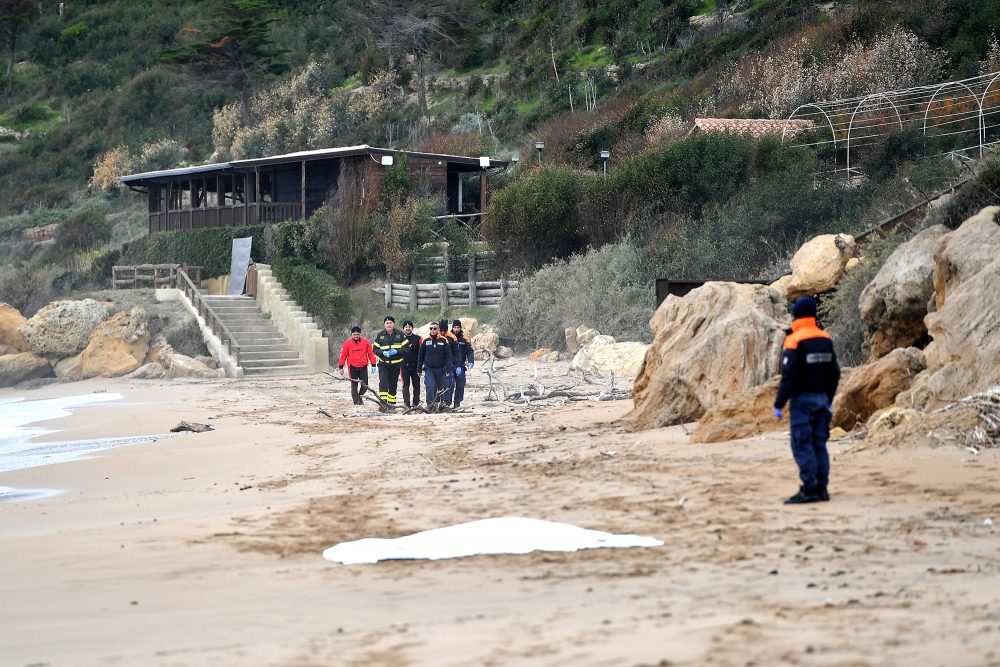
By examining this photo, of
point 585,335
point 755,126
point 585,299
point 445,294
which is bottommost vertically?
point 585,335

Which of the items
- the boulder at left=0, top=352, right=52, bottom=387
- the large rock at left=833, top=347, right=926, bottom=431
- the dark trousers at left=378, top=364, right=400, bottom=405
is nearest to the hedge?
the boulder at left=0, top=352, right=52, bottom=387

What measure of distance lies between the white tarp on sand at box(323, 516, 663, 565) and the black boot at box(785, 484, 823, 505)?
1389 mm

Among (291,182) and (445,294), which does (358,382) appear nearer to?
(445,294)

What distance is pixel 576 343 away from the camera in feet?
85.2

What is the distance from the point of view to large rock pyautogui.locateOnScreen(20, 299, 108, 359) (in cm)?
3022

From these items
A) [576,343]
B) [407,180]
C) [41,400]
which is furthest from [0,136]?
[576,343]

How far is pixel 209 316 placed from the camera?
1224 inches

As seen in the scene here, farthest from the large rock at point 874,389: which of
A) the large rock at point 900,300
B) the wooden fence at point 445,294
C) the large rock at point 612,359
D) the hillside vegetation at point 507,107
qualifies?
the wooden fence at point 445,294

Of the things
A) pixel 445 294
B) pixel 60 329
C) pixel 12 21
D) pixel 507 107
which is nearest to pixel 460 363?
pixel 445 294

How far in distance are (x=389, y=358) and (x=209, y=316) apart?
14824 mm

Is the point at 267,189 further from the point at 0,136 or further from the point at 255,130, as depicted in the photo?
the point at 0,136

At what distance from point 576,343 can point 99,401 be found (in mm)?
10106

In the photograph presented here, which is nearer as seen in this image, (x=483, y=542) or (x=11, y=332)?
(x=483, y=542)

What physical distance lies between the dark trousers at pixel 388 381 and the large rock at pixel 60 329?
1568cm
